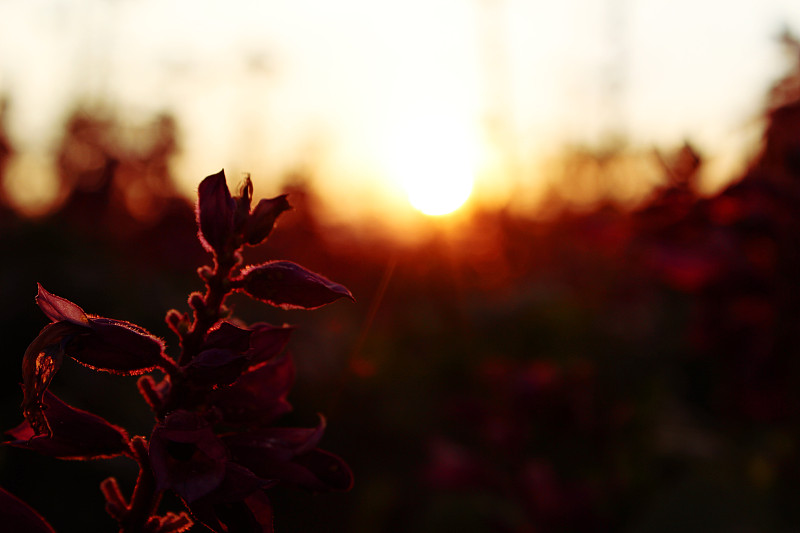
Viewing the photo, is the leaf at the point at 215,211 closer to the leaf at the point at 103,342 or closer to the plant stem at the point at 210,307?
the plant stem at the point at 210,307

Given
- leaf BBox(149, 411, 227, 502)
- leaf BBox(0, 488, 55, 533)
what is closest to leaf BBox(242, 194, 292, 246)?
leaf BBox(149, 411, 227, 502)

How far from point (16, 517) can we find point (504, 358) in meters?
4.93

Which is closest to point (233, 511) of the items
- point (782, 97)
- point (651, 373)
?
point (782, 97)

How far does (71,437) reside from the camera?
90cm

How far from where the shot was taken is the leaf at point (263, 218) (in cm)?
91

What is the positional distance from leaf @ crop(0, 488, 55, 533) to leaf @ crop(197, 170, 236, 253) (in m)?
0.40

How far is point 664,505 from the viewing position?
9.16 feet

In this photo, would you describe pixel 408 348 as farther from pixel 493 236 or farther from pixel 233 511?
pixel 233 511

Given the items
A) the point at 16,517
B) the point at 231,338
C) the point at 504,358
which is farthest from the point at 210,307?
the point at 504,358

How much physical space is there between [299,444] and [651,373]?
484 centimetres

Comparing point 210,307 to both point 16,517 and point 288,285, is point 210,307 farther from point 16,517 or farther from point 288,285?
point 16,517

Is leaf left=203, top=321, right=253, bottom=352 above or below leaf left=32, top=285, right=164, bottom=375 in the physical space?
above

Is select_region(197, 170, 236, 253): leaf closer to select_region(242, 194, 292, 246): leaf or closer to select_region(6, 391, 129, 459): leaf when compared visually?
select_region(242, 194, 292, 246): leaf

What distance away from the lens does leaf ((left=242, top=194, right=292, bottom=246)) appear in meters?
0.91
